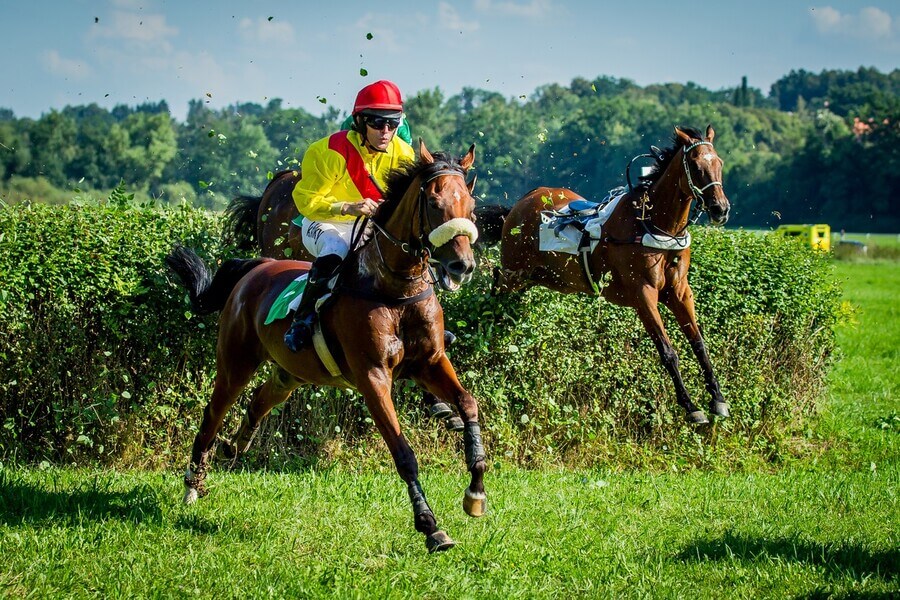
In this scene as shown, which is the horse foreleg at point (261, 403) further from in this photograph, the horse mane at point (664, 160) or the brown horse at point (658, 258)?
the horse mane at point (664, 160)

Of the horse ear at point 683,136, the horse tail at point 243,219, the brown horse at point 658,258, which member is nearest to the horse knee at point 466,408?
the brown horse at point 658,258

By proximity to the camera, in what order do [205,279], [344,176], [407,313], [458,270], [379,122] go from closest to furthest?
1. [458,270]
2. [407,313]
3. [379,122]
4. [344,176]
5. [205,279]

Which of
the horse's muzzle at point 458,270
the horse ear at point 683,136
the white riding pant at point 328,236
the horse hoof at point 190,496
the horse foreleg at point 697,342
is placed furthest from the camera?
the horse foreleg at point 697,342

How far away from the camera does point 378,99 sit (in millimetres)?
6312

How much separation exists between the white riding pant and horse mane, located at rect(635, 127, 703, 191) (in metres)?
3.90

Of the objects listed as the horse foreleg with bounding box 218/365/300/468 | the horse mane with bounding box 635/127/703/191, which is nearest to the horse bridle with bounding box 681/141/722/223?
the horse mane with bounding box 635/127/703/191

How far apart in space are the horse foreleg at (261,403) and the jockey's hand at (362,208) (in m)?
1.28

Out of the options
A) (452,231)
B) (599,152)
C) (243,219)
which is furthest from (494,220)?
(599,152)

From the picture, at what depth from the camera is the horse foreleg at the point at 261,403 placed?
21.9 feet

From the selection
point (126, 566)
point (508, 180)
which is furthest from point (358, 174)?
point (508, 180)

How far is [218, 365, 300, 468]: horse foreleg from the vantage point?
667cm

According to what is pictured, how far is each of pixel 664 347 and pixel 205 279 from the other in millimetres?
4168

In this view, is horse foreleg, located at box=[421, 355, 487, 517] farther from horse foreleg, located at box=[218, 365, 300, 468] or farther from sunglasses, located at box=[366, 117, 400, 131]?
sunglasses, located at box=[366, 117, 400, 131]

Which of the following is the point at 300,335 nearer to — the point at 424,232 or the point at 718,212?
the point at 424,232
